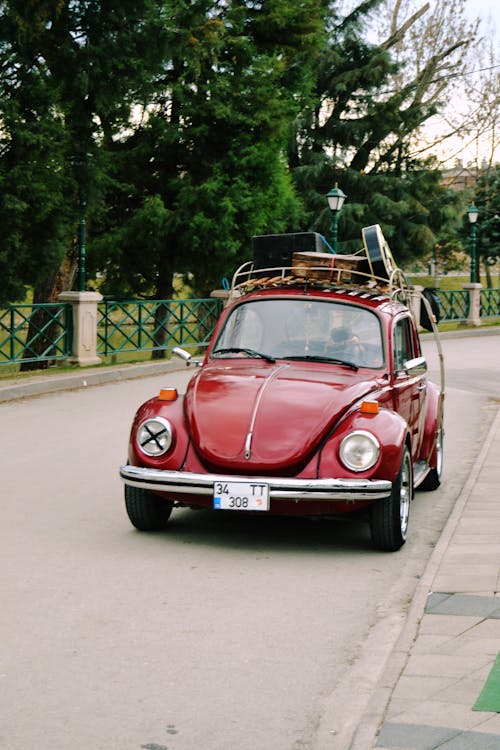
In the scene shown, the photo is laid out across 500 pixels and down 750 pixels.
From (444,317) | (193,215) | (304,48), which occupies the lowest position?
(444,317)

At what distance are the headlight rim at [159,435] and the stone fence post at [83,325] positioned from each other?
44.0 feet

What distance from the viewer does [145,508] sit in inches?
Result: 318

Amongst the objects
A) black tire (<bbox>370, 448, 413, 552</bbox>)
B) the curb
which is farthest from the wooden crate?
the curb

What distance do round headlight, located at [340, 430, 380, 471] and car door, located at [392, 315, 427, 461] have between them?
109cm

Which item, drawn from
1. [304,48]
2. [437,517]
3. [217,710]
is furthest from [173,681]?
[304,48]

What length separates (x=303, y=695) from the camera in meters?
A: 5.01

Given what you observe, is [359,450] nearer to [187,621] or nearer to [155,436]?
[155,436]

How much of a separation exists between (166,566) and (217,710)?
2524 millimetres

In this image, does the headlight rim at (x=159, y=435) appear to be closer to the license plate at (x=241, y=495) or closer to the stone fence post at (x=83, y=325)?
the license plate at (x=241, y=495)

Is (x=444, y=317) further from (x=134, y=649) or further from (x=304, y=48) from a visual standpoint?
(x=134, y=649)

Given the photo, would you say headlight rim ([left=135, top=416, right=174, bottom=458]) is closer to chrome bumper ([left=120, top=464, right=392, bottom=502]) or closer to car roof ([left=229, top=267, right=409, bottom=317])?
chrome bumper ([left=120, top=464, right=392, bottom=502])

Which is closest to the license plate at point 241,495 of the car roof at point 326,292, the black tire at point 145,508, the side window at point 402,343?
the black tire at point 145,508

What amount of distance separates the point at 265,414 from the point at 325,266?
217cm

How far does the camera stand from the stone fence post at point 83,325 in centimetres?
2125
